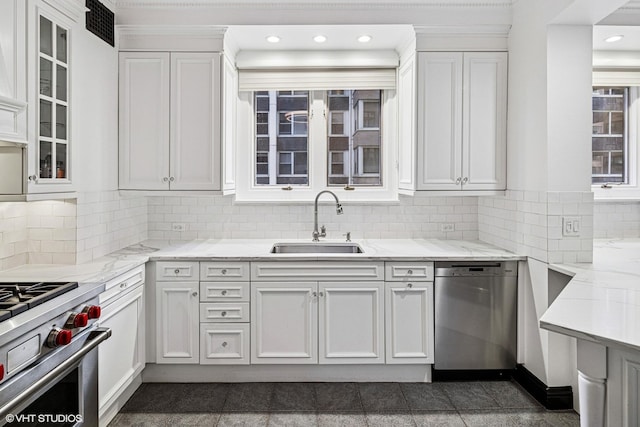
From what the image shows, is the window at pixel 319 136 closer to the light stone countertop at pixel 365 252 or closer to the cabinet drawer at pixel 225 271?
the light stone countertop at pixel 365 252

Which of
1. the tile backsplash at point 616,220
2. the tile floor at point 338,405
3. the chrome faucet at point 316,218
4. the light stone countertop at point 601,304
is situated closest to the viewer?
the light stone countertop at point 601,304

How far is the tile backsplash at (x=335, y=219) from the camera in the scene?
12.8 ft

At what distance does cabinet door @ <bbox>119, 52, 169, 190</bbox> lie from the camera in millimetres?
3344

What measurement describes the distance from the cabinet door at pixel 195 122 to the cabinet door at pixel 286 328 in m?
0.96

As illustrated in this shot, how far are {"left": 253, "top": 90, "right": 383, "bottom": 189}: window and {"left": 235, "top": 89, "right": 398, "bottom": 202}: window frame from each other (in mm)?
12

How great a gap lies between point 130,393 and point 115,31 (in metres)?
2.51

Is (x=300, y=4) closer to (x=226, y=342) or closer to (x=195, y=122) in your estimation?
(x=195, y=122)

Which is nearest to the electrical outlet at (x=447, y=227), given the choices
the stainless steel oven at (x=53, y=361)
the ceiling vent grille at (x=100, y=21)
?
the stainless steel oven at (x=53, y=361)

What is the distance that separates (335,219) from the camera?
396cm

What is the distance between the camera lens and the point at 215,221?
3924 mm

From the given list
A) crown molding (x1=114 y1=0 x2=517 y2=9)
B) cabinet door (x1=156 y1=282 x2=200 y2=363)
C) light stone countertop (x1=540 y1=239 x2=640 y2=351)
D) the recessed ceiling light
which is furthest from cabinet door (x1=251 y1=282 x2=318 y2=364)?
the recessed ceiling light

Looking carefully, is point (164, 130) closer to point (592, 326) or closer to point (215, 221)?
point (215, 221)

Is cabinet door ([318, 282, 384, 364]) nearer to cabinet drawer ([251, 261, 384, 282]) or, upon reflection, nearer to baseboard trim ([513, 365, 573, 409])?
cabinet drawer ([251, 261, 384, 282])

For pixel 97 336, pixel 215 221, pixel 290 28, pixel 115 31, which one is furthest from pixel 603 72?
pixel 97 336
